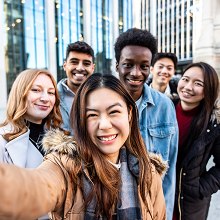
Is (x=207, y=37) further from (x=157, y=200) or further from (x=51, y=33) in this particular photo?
(x=51, y=33)

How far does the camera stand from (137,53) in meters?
2.05

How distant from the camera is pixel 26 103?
1.87 m

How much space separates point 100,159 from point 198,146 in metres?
1.51

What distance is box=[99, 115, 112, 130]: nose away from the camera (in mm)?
1194

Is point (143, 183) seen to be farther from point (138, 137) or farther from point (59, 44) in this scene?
point (59, 44)

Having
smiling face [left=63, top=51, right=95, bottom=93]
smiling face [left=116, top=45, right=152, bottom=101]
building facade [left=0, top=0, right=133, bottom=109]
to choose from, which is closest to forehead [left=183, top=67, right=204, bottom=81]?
smiling face [left=116, top=45, right=152, bottom=101]

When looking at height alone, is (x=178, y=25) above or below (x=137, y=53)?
above

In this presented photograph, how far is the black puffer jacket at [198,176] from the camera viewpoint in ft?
7.27

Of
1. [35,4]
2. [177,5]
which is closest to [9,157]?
[35,4]

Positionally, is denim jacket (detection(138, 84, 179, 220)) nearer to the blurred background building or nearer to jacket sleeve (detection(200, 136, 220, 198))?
jacket sleeve (detection(200, 136, 220, 198))

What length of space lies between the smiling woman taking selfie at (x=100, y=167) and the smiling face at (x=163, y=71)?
106 inches

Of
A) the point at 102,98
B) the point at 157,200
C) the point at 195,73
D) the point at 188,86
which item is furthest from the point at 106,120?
the point at 195,73

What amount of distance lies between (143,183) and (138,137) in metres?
0.39

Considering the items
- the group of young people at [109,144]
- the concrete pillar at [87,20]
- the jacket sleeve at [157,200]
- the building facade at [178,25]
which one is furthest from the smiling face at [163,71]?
the building facade at [178,25]
